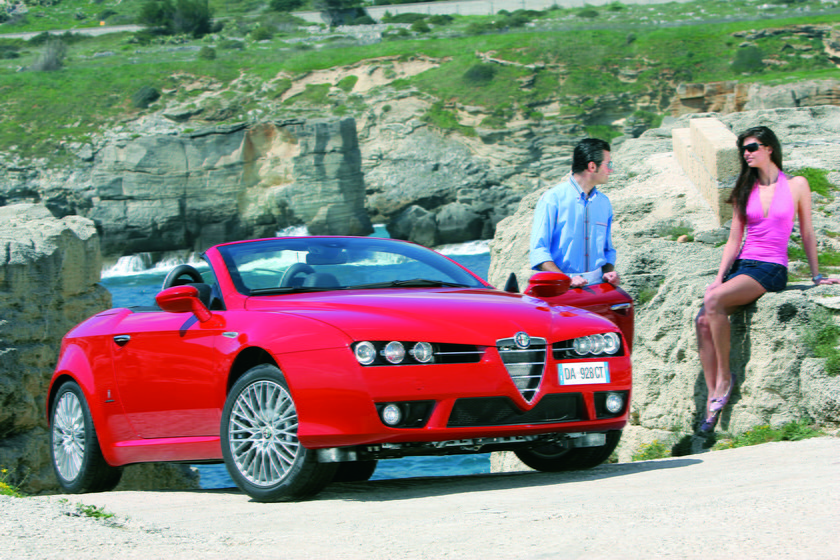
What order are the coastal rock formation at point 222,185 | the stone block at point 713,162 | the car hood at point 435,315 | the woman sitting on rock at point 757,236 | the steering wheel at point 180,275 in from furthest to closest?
1. the coastal rock formation at point 222,185
2. the stone block at point 713,162
3. the woman sitting on rock at point 757,236
4. the steering wheel at point 180,275
5. the car hood at point 435,315

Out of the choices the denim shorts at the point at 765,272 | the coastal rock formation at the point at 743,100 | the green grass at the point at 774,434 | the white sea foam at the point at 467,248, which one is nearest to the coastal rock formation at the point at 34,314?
the green grass at the point at 774,434

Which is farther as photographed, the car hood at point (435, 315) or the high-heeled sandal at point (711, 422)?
the high-heeled sandal at point (711, 422)

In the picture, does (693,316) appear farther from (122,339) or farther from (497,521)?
(122,339)

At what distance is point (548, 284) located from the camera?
19.6 feet

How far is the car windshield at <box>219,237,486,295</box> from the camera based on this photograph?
19.5 feet

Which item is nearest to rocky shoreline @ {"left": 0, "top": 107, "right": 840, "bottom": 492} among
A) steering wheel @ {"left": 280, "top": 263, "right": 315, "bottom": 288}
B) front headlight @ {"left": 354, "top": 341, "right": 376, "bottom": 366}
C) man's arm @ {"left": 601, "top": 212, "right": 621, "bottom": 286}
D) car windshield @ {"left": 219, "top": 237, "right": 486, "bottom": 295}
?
man's arm @ {"left": 601, "top": 212, "right": 621, "bottom": 286}

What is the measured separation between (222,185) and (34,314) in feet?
253

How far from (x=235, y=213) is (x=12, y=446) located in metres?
79.1

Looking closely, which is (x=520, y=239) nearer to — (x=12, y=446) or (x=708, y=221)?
(x=708, y=221)

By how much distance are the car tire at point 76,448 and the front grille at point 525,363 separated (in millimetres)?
2994

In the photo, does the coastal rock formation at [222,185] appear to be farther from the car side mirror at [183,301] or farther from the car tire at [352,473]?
the car side mirror at [183,301]

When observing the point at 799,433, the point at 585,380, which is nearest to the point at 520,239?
the point at 799,433

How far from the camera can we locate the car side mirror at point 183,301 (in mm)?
5441

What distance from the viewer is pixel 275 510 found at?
4840 millimetres
